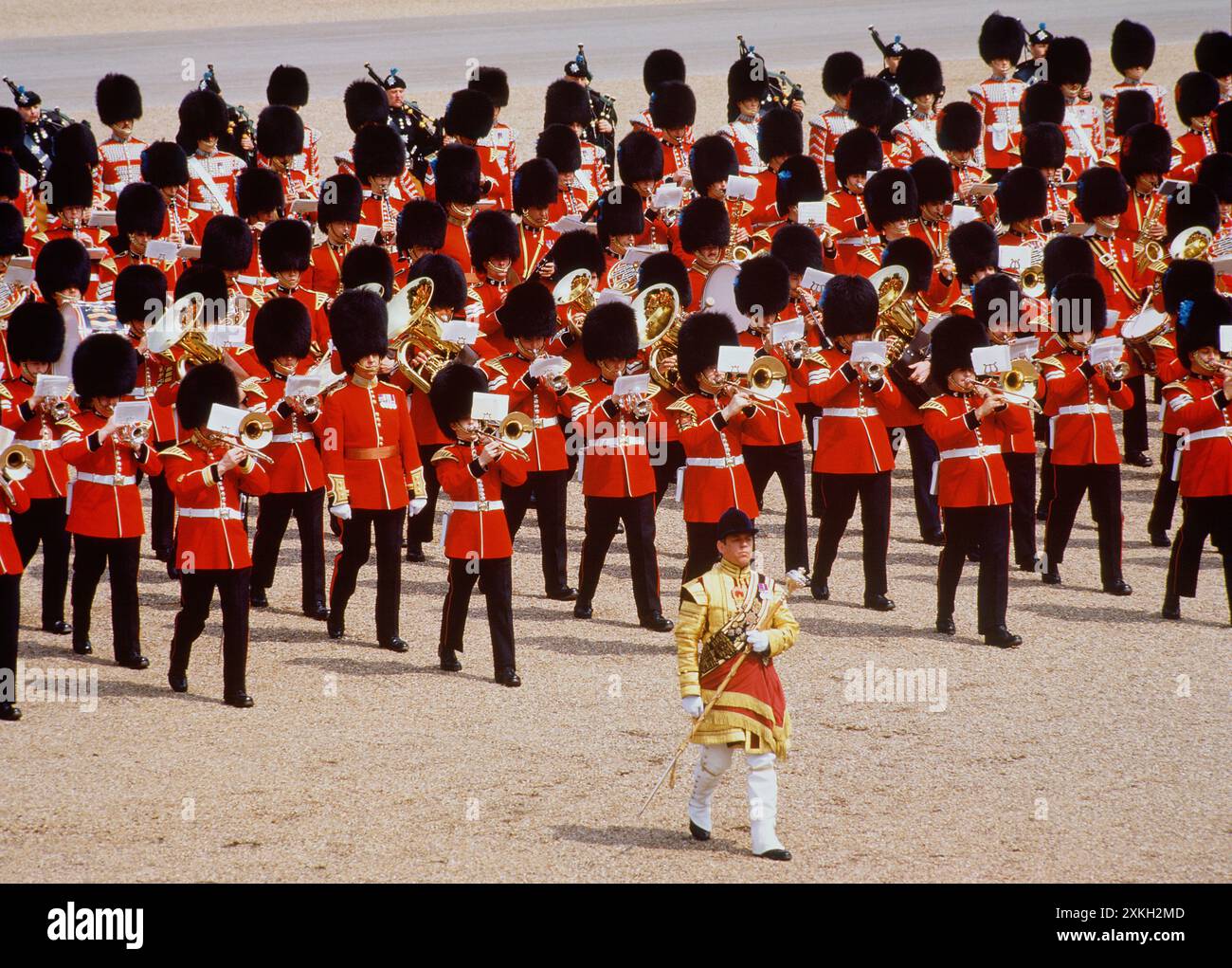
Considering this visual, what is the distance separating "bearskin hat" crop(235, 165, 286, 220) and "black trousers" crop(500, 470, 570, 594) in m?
2.82

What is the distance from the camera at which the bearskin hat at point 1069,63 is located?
1462 centimetres

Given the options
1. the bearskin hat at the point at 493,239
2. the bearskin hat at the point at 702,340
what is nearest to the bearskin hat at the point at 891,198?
the bearskin hat at the point at 493,239

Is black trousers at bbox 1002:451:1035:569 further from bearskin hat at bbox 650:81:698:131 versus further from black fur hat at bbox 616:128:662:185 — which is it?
bearskin hat at bbox 650:81:698:131

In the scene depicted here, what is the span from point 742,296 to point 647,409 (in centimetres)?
177

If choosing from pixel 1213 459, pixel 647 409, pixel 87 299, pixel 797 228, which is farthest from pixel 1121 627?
pixel 87 299

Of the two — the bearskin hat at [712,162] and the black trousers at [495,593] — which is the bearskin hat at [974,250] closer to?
the bearskin hat at [712,162]

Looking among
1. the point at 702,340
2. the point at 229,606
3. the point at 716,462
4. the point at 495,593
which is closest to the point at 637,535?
the point at 716,462

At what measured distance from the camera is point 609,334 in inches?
380

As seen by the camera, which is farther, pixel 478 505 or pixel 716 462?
pixel 716 462

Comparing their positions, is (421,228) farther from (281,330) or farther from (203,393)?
(203,393)

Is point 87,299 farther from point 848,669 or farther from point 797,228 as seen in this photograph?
point 848,669

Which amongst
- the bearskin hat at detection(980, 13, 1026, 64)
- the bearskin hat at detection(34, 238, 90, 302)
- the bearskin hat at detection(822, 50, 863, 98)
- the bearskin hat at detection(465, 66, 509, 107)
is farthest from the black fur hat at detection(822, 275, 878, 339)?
the bearskin hat at detection(980, 13, 1026, 64)

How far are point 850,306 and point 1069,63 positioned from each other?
223 inches
